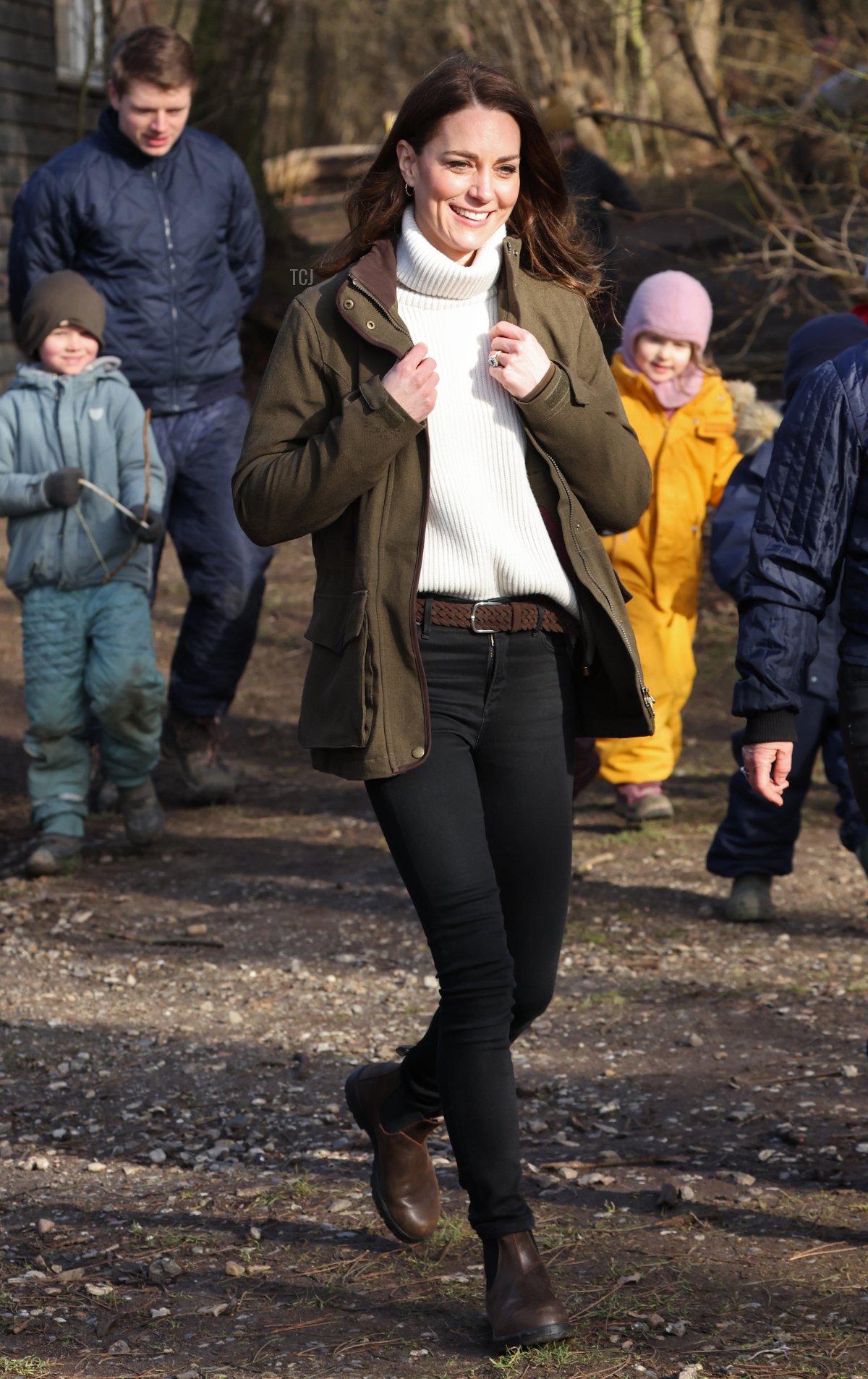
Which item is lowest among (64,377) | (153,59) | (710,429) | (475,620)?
(475,620)

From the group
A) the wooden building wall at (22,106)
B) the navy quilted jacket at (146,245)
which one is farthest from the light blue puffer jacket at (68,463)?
the wooden building wall at (22,106)

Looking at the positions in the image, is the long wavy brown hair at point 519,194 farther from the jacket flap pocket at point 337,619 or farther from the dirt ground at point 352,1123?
the dirt ground at point 352,1123

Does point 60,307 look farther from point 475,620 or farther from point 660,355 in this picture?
point 475,620

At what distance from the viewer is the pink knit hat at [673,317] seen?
→ 6.15 metres

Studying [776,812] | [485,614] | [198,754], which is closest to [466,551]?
[485,614]

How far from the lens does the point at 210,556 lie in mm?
6812

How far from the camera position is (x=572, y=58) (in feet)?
78.5

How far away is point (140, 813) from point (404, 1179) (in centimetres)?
316

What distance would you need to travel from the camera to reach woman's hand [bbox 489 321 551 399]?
2.92m

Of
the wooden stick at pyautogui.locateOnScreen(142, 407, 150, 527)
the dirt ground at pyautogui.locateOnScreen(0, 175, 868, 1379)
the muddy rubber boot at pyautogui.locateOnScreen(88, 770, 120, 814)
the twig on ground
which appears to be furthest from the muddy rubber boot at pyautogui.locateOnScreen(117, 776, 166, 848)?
the wooden stick at pyautogui.locateOnScreen(142, 407, 150, 527)

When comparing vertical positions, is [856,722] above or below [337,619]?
below

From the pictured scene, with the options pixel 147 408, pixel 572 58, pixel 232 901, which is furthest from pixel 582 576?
pixel 572 58

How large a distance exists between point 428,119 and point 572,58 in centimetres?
2224

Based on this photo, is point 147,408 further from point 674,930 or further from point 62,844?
point 674,930
